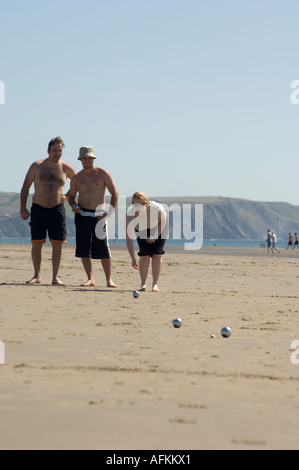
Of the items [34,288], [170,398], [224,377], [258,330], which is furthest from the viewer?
[34,288]

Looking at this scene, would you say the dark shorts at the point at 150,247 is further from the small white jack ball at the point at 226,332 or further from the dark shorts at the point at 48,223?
the small white jack ball at the point at 226,332

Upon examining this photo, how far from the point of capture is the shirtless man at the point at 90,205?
10.2 meters

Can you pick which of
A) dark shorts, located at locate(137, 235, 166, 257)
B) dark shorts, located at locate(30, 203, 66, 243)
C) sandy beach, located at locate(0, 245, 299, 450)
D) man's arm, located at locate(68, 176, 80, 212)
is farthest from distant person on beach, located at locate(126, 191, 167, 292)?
sandy beach, located at locate(0, 245, 299, 450)

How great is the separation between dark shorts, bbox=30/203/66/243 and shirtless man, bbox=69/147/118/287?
23 centimetres

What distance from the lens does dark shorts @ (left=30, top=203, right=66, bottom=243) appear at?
1032 centimetres

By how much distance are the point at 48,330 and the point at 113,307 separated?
6.17 feet

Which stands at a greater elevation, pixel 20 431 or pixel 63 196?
pixel 63 196

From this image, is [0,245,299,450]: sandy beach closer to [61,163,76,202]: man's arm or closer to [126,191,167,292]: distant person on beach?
[126,191,167,292]: distant person on beach

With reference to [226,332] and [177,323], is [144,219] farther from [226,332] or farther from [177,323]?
[226,332]

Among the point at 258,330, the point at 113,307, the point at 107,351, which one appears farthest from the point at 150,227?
the point at 107,351

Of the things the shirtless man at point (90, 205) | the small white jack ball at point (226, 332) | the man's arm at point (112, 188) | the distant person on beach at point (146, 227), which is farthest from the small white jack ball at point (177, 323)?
the man's arm at point (112, 188)

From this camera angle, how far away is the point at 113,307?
790 cm
